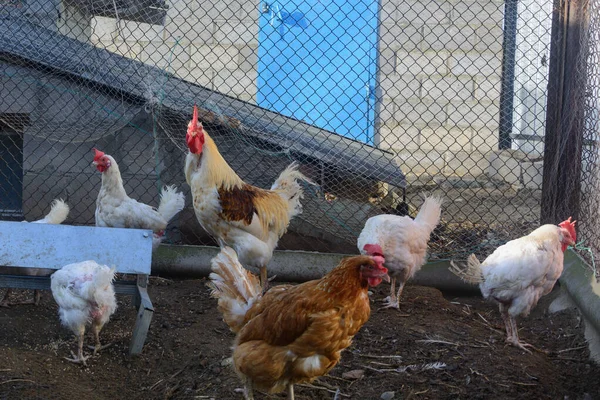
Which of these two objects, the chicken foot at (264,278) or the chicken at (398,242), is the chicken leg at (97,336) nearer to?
the chicken foot at (264,278)

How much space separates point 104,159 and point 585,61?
349 centimetres

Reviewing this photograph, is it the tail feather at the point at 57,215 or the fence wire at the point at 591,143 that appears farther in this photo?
the tail feather at the point at 57,215

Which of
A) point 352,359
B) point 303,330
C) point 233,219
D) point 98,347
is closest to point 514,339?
point 352,359

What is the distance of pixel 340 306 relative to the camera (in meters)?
3.00

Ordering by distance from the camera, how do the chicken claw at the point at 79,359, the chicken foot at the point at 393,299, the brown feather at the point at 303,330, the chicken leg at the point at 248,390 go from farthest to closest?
the chicken foot at the point at 393,299, the chicken claw at the point at 79,359, the chicken leg at the point at 248,390, the brown feather at the point at 303,330

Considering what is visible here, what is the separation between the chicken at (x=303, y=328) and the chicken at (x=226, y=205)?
146cm

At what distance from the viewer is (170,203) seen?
5078 mm

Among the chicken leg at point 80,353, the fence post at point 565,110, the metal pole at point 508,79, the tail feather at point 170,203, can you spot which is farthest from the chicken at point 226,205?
the metal pole at point 508,79

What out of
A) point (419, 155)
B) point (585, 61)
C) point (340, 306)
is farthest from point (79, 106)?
point (419, 155)

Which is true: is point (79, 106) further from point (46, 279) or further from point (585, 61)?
point (585, 61)

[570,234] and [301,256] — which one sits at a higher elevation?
[570,234]

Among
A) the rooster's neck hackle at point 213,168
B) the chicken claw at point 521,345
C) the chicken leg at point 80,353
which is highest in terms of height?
the rooster's neck hackle at point 213,168

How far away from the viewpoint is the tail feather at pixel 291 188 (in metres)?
4.97

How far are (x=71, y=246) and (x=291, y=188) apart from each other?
1.71 m
